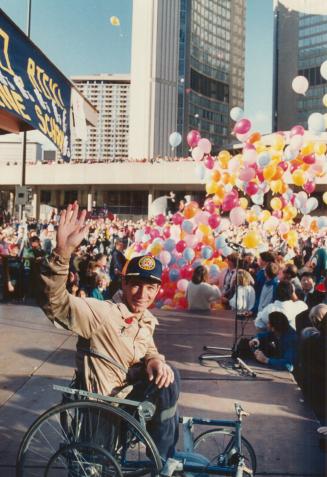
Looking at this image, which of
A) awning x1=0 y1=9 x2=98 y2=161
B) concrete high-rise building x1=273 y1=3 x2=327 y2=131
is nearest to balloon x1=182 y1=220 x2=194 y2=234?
awning x1=0 y1=9 x2=98 y2=161

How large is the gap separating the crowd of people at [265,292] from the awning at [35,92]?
1.13 meters

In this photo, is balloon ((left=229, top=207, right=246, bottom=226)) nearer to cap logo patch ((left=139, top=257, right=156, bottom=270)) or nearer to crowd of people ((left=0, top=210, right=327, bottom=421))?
crowd of people ((left=0, top=210, right=327, bottom=421))

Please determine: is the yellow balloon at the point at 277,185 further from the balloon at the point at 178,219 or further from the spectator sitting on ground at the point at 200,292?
the spectator sitting on ground at the point at 200,292

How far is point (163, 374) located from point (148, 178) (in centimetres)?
4466

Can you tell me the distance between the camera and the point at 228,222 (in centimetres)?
1036

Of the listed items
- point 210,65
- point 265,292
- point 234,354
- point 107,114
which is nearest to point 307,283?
point 265,292

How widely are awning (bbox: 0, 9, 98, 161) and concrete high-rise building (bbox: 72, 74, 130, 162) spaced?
148694mm

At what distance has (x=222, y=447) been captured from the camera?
3.06 metres

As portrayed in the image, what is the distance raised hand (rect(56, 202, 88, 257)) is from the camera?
218 centimetres

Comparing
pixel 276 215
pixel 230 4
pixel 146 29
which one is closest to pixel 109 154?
pixel 230 4

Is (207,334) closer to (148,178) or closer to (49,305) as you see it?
(49,305)

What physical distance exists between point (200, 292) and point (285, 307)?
316cm

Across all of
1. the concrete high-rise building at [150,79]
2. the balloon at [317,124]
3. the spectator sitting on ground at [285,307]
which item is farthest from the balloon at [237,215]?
the concrete high-rise building at [150,79]

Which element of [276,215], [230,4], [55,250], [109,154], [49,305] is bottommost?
[49,305]
